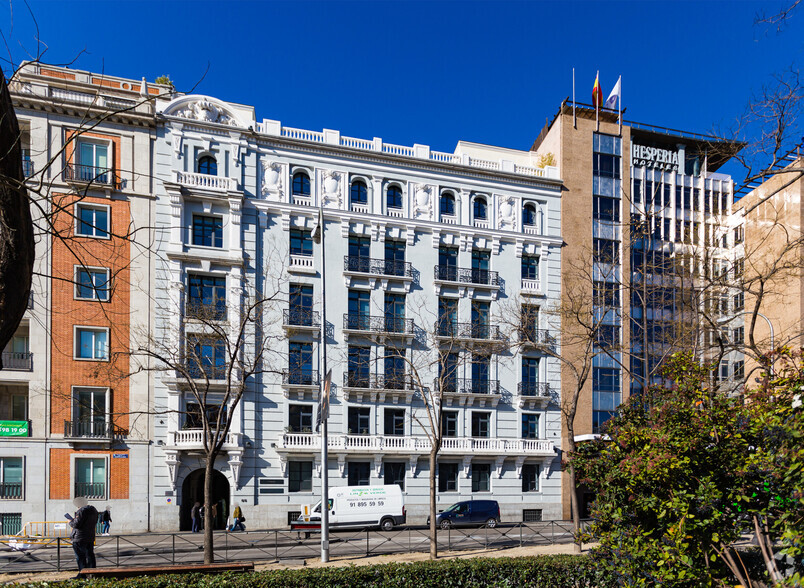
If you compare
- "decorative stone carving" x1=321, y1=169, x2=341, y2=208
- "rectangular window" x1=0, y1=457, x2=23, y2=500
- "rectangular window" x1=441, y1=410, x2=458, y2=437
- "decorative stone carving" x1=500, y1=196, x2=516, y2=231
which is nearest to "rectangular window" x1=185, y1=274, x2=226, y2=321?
"decorative stone carving" x1=321, y1=169, x2=341, y2=208

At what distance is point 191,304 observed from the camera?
32.2 m

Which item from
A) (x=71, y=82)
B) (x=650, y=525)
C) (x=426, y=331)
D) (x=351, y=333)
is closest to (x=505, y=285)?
(x=426, y=331)

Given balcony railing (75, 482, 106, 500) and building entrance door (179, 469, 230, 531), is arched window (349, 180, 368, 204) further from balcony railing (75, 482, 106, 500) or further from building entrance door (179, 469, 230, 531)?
balcony railing (75, 482, 106, 500)

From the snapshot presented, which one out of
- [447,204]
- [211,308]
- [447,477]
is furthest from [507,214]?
[211,308]

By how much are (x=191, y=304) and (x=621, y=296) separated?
2556 centimetres

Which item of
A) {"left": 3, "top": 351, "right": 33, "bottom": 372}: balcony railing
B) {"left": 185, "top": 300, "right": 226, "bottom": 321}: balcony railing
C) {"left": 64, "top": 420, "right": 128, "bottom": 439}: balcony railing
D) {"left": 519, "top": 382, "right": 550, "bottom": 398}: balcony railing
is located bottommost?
{"left": 64, "top": 420, "right": 128, "bottom": 439}: balcony railing

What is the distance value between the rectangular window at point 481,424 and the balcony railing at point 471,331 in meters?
4.51

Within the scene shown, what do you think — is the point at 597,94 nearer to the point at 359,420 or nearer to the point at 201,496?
the point at 359,420

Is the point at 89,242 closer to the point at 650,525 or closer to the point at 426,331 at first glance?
the point at 426,331

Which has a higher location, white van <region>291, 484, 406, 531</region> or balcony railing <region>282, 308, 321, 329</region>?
balcony railing <region>282, 308, 321, 329</region>

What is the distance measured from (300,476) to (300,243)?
12.8m

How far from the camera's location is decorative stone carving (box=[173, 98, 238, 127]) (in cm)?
3462

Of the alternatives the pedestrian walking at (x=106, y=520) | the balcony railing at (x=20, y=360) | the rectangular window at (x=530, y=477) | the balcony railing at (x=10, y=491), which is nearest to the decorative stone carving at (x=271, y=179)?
the balcony railing at (x=20, y=360)

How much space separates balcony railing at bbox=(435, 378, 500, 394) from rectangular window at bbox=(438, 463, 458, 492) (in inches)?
168
